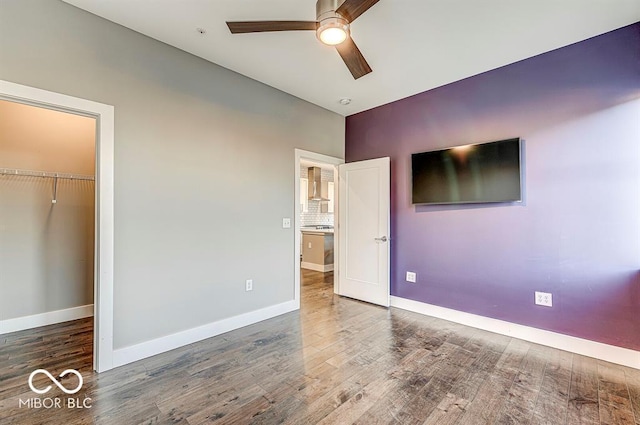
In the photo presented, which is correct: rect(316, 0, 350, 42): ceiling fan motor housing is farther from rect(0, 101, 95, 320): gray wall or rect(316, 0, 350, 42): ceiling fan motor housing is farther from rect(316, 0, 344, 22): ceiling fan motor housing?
rect(0, 101, 95, 320): gray wall

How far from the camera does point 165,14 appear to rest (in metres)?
2.24

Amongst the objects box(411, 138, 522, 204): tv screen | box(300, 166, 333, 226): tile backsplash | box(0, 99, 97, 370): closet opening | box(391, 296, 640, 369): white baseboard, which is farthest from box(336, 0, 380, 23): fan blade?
box(300, 166, 333, 226): tile backsplash

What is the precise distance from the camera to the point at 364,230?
4109 millimetres

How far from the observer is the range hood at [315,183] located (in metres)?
7.09

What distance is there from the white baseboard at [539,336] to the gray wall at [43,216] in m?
4.25

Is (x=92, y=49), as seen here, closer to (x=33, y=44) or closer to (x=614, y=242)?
(x=33, y=44)

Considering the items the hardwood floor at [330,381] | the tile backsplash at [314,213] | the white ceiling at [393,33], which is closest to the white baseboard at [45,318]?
the hardwood floor at [330,381]

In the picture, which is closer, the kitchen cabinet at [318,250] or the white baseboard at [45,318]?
the white baseboard at [45,318]

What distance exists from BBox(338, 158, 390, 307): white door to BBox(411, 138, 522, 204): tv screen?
1.55 ft

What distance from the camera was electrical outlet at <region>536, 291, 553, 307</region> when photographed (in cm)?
273

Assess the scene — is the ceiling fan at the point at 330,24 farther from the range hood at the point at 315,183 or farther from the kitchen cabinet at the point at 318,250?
the range hood at the point at 315,183

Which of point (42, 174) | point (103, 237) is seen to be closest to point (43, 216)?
point (42, 174)

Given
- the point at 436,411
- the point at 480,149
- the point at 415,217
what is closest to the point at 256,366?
the point at 436,411

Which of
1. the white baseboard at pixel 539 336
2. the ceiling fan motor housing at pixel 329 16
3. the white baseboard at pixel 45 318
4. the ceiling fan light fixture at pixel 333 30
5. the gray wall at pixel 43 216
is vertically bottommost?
the white baseboard at pixel 539 336
